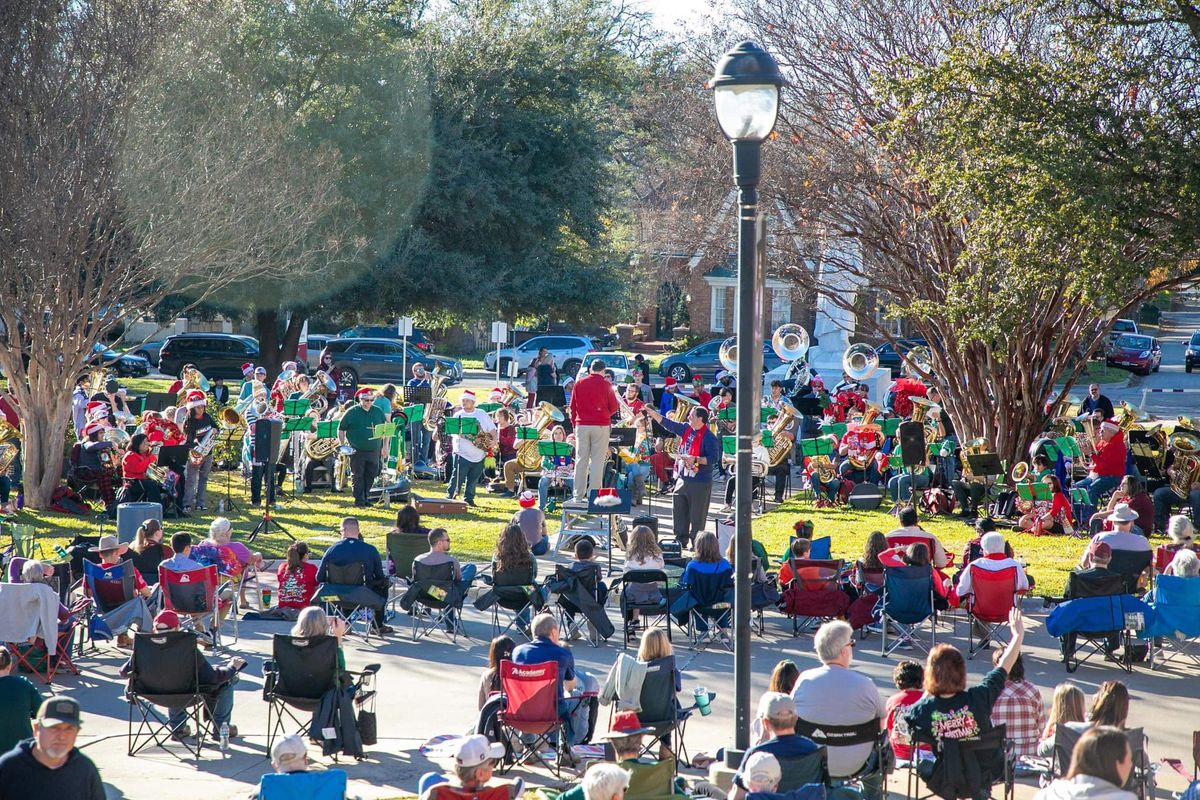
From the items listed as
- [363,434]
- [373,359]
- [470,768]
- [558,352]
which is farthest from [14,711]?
[558,352]

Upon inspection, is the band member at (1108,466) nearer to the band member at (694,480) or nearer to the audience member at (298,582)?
the band member at (694,480)

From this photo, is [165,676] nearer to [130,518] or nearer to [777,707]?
[777,707]

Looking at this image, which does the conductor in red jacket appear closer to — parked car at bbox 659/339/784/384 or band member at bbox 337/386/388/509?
band member at bbox 337/386/388/509

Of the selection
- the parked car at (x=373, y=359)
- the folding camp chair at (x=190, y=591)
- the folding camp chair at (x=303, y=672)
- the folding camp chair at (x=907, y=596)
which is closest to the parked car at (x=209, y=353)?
the parked car at (x=373, y=359)

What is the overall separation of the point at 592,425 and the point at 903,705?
9.48 metres

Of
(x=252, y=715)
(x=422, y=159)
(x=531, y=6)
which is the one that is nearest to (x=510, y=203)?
(x=422, y=159)

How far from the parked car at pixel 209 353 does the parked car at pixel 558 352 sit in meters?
9.38

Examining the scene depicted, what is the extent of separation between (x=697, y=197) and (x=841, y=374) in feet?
23.7

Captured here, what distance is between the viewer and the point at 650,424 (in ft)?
71.2

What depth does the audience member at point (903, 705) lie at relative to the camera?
27.3 ft

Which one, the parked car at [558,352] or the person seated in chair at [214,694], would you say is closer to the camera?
the person seated in chair at [214,694]

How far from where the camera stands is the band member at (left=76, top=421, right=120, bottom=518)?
18859 millimetres

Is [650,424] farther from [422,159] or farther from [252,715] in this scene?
[422,159]

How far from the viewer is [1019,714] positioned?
8.43m
